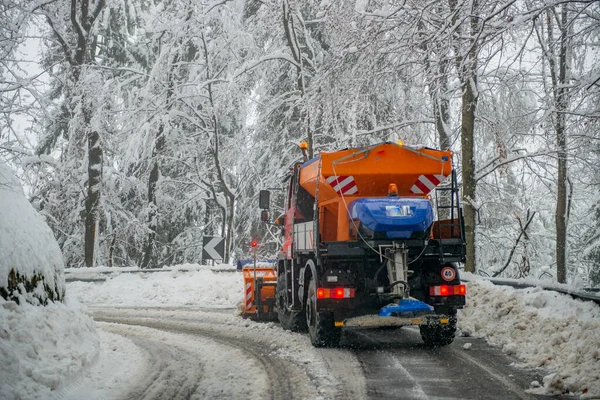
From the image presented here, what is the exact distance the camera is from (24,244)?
21.7 ft

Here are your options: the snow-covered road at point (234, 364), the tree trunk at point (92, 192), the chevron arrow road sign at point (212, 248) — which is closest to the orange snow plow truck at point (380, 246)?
the snow-covered road at point (234, 364)

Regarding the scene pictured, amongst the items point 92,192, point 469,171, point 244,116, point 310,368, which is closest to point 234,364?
point 310,368

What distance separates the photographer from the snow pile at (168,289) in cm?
1672

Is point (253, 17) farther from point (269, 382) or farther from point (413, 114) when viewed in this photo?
point (269, 382)

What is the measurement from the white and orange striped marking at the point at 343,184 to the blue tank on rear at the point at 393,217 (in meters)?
0.52

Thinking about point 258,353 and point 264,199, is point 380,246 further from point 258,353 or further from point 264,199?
point 264,199

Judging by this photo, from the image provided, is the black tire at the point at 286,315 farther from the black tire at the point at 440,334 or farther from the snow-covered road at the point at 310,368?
the black tire at the point at 440,334

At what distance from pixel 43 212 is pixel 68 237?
3.17 m

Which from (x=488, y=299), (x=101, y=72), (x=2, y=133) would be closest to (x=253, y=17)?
(x=101, y=72)

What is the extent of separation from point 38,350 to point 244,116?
19.5 meters

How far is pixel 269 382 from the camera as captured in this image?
6410mm

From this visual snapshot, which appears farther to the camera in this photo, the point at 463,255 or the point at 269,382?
the point at 463,255

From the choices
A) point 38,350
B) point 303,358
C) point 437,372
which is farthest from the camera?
point 303,358

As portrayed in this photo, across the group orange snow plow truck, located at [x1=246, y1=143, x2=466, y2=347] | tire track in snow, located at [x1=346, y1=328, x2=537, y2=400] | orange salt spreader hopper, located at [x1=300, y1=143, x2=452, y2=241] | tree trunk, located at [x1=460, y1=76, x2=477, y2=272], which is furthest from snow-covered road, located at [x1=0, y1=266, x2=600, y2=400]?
tree trunk, located at [x1=460, y1=76, x2=477, y2=272]
